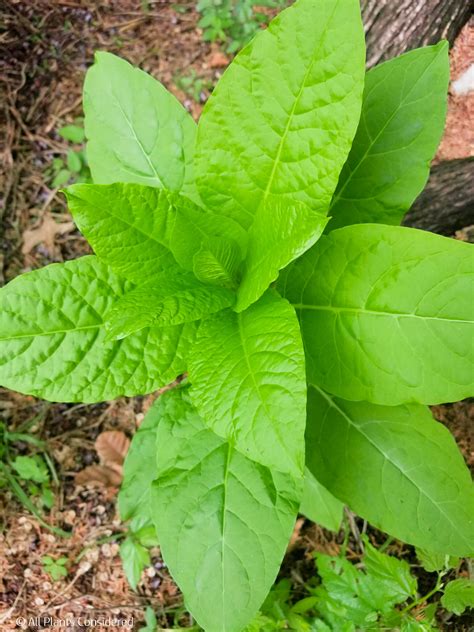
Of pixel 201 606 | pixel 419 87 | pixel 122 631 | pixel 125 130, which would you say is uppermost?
pixel 419 87

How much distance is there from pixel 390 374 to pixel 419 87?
92 centimetres

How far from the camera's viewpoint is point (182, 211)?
1585 millimetres

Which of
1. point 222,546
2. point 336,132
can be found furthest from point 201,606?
point 336,132

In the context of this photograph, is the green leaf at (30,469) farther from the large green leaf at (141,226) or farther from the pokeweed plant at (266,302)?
the large green leaf at (141,226)

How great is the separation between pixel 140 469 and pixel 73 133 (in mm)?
2044

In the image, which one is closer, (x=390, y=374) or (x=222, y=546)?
(x=390, y=374)

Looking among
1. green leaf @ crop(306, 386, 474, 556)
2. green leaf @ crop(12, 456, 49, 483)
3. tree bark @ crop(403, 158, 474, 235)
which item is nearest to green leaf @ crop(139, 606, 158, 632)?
green leaf @ crop(12, 456, 49, 483)

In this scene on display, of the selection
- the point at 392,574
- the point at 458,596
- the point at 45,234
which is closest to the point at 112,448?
the point at 45,234

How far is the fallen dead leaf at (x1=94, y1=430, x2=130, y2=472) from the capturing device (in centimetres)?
295

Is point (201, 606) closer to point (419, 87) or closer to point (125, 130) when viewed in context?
point (125, 130)

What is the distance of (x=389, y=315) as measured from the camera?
1.57 m

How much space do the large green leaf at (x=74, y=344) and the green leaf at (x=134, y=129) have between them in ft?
1.43

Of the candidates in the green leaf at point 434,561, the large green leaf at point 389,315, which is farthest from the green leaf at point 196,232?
the green leaf at point 434,561

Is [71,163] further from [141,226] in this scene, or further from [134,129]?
[141,226]
